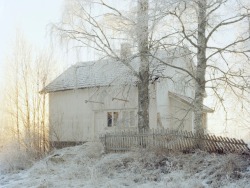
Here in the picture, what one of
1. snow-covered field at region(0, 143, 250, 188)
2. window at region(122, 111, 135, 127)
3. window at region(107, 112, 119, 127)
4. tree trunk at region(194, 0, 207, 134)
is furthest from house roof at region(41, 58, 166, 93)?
snow-covered field at region(0, 143, 250, 188)

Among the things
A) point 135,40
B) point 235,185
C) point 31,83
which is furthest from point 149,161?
point 31,83

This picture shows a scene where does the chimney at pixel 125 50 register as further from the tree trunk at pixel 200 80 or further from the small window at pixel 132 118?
the small window at pixel 132 118

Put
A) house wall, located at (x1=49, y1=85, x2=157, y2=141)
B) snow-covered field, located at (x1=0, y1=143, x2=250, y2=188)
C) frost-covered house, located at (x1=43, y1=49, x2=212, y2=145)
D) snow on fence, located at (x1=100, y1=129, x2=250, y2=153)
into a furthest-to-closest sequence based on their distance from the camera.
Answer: house wall, located at (x1=49, y1=85, x2=157, y2=141)
frost-covered house, located at (x1=43, y1=49, x2=212, y2=145)
snow on fence, located at (x1=100, y1=129, x2=250, y2=153)
snow-covered field, located at (x1=0, y1=143, x2=250, y2=188)

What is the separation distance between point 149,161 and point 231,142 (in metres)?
3.16

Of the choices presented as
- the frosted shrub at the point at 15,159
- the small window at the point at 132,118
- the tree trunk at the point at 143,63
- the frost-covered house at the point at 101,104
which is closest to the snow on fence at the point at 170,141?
the tree trunk at the point at 143,63

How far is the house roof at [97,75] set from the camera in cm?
1908

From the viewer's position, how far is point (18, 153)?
19.8 m

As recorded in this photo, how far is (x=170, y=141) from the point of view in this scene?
1507 centimetres

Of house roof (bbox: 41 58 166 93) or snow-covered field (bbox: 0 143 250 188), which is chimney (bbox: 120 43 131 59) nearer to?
house roof (bbox: 41 58 166 93)

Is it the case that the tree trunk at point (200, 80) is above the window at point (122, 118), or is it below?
above

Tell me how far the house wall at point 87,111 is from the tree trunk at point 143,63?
346 cm

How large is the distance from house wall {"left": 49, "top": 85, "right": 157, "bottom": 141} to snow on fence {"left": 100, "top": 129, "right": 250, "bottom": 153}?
521cm

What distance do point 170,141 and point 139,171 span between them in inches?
85.7

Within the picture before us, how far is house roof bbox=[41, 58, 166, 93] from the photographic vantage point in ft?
62.6
